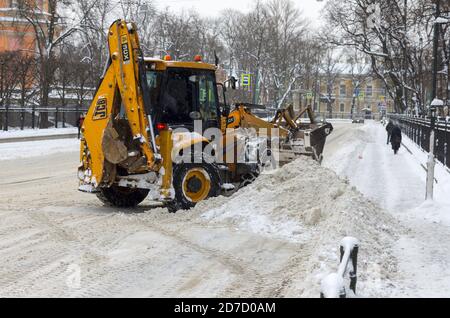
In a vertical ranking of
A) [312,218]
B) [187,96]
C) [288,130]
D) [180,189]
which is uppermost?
[187,96]

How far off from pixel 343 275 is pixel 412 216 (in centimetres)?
578

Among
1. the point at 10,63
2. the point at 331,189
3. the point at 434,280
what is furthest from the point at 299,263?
the point at 10,63

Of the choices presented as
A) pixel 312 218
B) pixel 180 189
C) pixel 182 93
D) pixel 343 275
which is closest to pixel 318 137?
pixel 182 93

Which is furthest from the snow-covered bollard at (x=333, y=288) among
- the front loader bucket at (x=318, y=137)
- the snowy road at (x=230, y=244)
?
the front loader bucket at (x=318, y=137)

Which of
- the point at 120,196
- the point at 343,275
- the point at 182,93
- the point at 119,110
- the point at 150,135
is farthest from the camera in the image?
the point at 120,196

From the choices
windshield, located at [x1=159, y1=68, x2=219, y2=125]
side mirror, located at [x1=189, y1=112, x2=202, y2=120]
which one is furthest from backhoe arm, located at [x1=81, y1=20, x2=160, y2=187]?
side mirror, located at [x1=189, y1=112, x2=202, y2=120]

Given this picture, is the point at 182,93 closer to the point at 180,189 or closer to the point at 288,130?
the point at 180,189

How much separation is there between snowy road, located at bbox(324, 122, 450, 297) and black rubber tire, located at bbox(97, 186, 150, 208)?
478cm

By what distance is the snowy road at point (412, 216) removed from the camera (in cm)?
629

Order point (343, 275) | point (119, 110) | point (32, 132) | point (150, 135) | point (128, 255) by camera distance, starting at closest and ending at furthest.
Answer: point (343, 275)
point (128, 255)
point (150, 135)
point (119, 110)
point (32, 132)

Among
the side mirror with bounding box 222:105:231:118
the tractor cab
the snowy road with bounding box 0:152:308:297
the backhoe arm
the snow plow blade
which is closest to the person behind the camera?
the snowy road with bounding box 0:152:308:297

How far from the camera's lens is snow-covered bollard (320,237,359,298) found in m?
4.55

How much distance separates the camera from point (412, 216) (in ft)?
33.3

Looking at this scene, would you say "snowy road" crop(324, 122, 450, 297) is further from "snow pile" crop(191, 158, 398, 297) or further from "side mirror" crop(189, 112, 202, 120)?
"side mirror" crop(189, 112, 202, 120)
